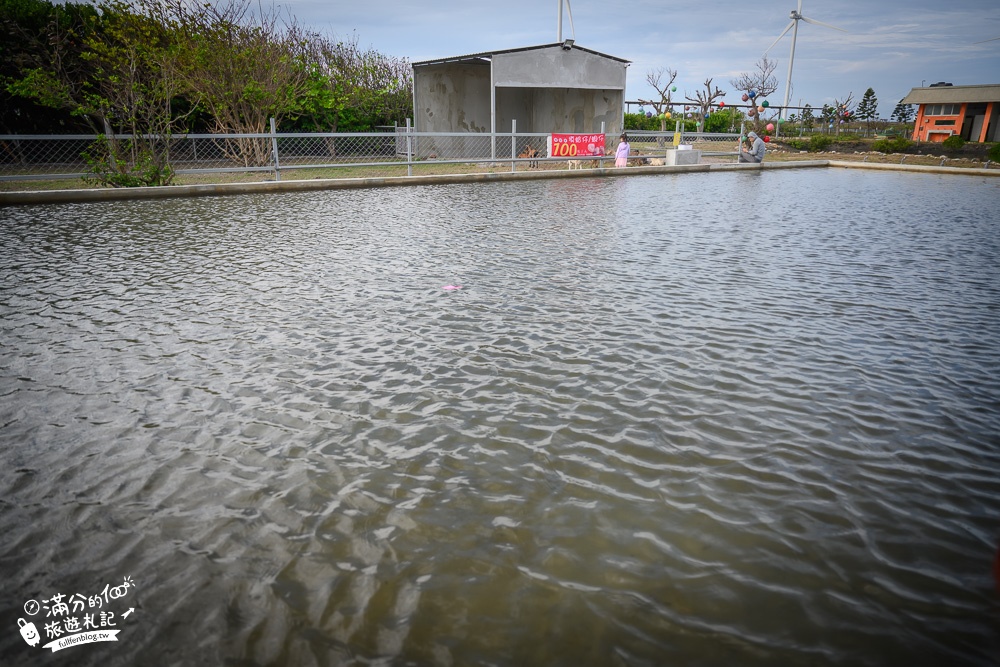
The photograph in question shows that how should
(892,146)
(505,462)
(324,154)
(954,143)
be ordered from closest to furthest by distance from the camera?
(505,462) → (324,154) → (954,143) → (892,146)

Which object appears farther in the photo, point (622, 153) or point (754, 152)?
point (754, 152)

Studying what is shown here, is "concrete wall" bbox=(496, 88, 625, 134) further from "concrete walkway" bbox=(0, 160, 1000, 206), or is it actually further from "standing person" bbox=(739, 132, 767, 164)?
"concrete walkway" bbox=(0, 160, 1000, 206)

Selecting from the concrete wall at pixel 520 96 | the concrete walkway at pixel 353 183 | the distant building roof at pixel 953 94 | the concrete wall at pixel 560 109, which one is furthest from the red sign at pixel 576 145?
the distant building roof at pixel 953 94

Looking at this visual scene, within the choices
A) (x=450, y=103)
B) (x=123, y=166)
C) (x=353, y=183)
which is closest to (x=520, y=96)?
(x=450, y=103)

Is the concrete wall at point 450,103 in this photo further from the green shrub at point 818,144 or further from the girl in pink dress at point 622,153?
the green shrub at point 818,144

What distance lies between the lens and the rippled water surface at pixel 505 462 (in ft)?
7.56

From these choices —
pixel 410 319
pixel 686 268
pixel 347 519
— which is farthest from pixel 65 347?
pixel 686 268

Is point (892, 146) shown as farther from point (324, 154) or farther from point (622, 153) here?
point (324, 154)

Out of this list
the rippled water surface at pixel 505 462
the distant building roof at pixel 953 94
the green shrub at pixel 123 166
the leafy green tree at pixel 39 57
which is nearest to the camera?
the rippled water surface at pixel 505 462

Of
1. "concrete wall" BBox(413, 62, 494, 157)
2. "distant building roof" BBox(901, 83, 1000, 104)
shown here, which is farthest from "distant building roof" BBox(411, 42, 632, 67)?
"distant building roof" BBox(901, 83, 1000, 104)

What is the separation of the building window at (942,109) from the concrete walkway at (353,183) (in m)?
23.4

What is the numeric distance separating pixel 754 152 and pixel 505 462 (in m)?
24.8

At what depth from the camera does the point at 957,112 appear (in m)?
41.9

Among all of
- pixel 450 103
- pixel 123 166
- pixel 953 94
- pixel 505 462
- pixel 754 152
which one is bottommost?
pixel 505 462
